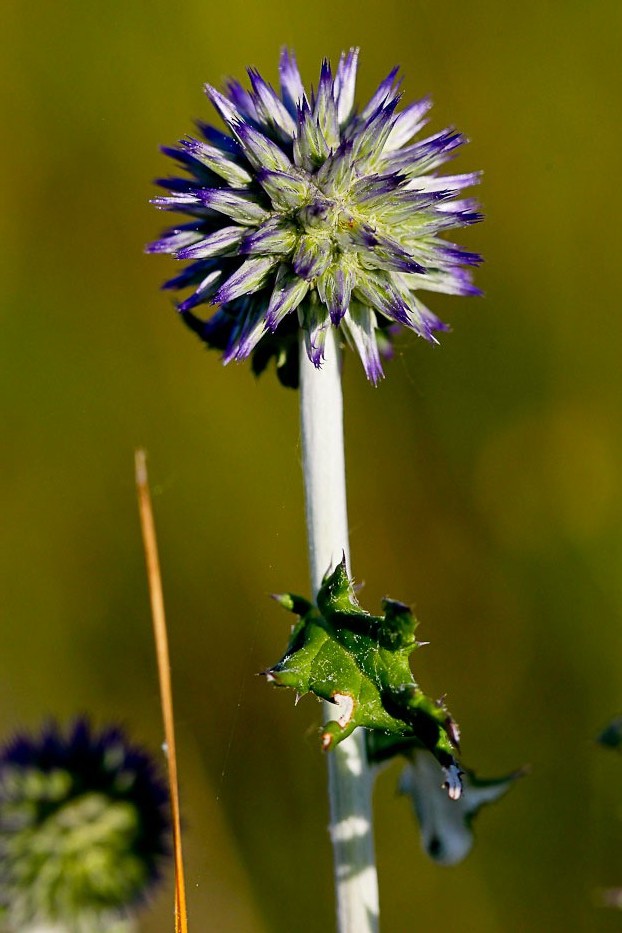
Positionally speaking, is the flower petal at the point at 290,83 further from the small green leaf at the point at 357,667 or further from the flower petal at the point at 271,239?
the small green leaf at the point at 357,667

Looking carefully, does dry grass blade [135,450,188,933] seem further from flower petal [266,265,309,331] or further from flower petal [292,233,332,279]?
flower petal [292,233,332,279]

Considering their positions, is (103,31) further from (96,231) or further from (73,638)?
(73,638)

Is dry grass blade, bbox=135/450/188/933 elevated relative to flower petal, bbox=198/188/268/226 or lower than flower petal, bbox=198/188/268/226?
lower

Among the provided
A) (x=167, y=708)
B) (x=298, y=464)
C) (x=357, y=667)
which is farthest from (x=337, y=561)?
(x=298, y=464)

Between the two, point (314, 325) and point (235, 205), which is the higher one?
point (235, 205)

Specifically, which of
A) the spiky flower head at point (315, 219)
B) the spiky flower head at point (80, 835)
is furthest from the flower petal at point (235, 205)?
the spiky flower head at point (80, 835)

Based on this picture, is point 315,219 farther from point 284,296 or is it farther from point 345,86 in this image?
point 345,86

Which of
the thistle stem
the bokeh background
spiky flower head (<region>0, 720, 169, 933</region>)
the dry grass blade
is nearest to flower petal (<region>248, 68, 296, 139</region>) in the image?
the thistle stem
